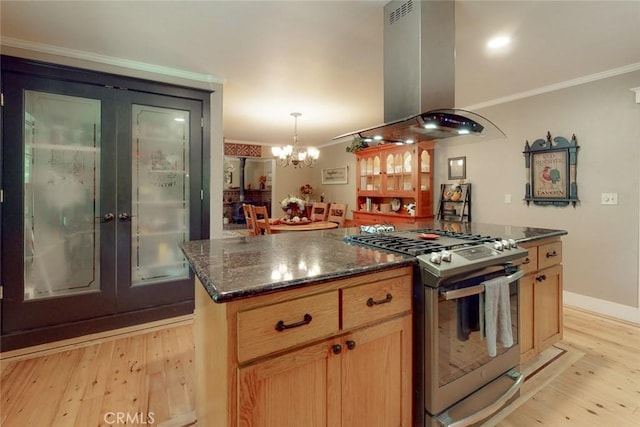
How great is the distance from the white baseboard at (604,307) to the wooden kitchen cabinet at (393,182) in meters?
1.87

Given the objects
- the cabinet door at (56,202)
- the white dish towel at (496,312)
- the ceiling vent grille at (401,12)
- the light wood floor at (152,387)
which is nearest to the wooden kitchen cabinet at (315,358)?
the white dish towel at (496,312)

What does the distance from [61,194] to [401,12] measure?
9.56 ft

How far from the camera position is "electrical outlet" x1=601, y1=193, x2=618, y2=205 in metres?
2.92

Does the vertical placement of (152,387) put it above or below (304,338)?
below

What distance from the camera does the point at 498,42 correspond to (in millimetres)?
2365

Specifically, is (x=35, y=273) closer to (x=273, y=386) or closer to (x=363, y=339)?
(x=273, y=386)

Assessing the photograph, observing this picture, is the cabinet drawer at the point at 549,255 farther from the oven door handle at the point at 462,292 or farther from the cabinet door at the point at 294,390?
the cabinet door at the point at 294,390

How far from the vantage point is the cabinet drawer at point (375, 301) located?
120 centimetres

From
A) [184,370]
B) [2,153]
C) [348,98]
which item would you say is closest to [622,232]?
[348,98]

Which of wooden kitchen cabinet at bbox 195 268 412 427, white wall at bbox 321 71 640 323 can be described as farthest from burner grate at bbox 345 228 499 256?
white wall at bbox 321 71 640 323

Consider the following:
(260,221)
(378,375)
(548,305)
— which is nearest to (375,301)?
(378,375)

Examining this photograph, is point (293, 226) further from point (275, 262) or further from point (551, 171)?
point (551, 171)

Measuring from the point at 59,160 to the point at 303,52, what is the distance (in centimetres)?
220

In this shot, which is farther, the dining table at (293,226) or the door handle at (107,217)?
the dining table at (293,226)
